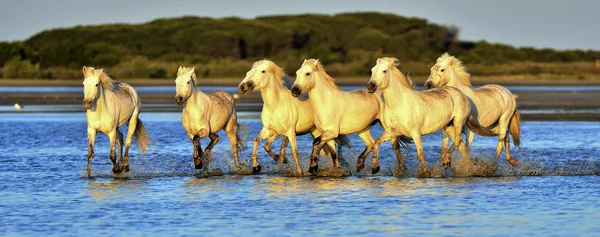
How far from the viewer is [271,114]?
15250 millimetres

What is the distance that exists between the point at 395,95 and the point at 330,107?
902mm

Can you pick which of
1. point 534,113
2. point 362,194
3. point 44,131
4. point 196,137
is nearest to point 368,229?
point 362,194

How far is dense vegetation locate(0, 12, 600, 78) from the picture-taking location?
68125 millimetres

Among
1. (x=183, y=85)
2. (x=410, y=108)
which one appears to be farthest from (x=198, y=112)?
(x=410, y=108)

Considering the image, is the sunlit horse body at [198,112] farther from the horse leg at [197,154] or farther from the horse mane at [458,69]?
the horse mane at [458,69]

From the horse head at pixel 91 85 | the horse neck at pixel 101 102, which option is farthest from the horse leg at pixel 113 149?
the horse head at pixel 91 85

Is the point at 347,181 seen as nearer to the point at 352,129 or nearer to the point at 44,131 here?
the point at 352,129

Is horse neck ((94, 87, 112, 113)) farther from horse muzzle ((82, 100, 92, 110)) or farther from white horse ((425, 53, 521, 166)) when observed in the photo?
white horse ((425, 53, 521, 166))

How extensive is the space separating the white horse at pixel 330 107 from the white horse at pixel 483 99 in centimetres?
152

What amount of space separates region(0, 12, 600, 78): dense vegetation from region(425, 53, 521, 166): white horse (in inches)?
1919

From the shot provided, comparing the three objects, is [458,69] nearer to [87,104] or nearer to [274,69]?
[274,69]

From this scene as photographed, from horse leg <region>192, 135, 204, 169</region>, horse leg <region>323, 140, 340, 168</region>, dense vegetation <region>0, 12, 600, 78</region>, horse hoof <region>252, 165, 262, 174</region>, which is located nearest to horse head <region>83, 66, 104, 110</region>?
horse leg <region>192, 135, 204, 169</region>

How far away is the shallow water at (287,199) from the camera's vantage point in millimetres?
10797

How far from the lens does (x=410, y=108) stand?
14773 mm
